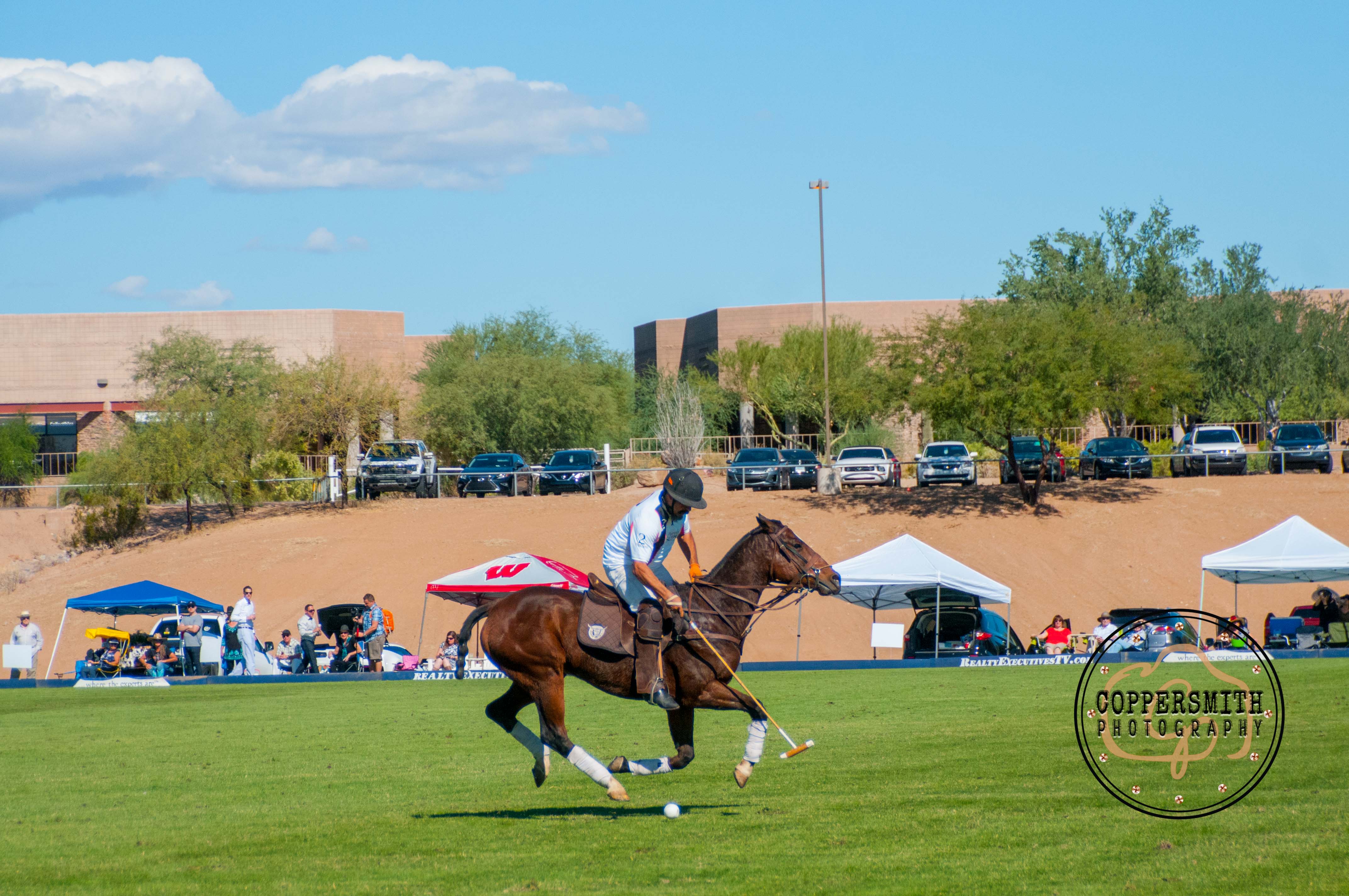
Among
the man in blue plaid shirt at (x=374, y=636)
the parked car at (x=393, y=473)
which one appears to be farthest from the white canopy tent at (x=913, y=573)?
the parked car at (x=393, y=473)

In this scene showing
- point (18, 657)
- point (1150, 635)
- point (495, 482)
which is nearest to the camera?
point (1150, 635)

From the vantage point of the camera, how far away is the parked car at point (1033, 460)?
43844 millimetres

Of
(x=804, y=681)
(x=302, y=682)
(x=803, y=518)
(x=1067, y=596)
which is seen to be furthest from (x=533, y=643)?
(x=803, y=518)

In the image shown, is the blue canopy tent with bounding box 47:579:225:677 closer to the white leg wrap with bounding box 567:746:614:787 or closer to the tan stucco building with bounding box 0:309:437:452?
the white leg wrap with bounding box 567:746:614:787

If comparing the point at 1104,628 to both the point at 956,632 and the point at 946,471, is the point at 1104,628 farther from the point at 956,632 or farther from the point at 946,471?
the point at 946,471

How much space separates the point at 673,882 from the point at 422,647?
28518 mm

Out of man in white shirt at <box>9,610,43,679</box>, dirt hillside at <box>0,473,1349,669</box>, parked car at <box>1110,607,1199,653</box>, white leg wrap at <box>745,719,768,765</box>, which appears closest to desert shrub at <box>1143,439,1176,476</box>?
dirt hillside at <box>0,473,1349,669</box>

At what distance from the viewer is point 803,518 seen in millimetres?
42125

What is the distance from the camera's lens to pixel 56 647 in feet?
85.0

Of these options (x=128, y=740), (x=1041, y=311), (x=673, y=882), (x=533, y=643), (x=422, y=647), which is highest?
(x=1041, y=311)

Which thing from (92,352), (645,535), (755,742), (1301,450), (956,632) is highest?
(92,352)

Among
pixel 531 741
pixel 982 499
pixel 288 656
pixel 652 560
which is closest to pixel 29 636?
pixel 288 656

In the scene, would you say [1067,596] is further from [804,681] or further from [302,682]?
[302,682]

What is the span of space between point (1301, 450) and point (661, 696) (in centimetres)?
4131
